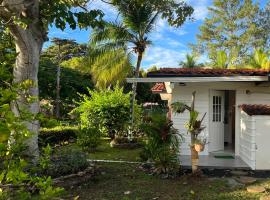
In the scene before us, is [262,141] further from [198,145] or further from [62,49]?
[62,49]

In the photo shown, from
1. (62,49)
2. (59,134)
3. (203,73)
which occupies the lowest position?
(59,134)

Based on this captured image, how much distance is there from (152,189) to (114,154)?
5577 millimetres

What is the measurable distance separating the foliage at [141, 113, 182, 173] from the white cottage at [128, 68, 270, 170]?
4.84ft

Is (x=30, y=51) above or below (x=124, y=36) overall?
below

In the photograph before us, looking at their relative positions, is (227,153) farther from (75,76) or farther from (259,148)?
(75,76)

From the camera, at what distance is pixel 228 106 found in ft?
47.8

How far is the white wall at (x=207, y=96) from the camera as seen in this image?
1288cm

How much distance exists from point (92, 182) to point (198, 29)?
35.0 m

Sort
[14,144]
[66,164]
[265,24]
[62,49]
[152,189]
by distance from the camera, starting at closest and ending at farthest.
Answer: [14,144], [152,189], [66,164], [62,49], [265,24]

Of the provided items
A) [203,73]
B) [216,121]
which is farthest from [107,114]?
[203,73]

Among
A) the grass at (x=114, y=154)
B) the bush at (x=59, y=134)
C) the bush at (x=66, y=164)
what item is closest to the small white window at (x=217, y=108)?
the grass at (x=114, y=154)

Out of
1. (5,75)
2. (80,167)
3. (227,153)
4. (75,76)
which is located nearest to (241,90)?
(227,153)

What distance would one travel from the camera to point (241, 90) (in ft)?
42.6

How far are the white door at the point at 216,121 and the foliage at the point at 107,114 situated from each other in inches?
200
